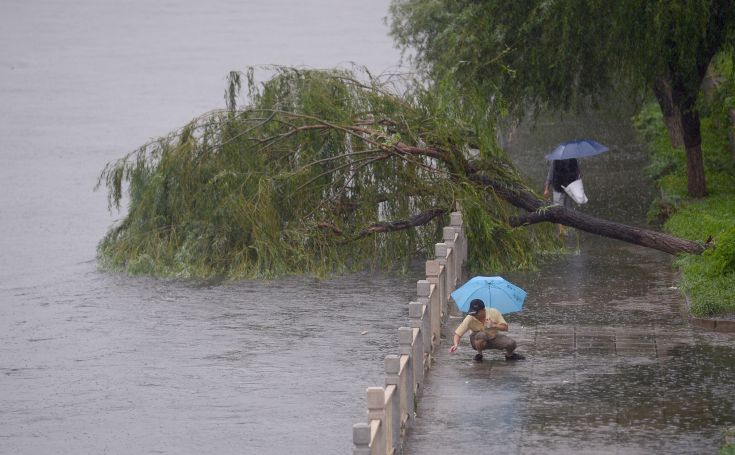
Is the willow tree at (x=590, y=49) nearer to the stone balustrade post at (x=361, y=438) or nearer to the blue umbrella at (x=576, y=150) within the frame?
the blue umbrella at (x=576, y=150)

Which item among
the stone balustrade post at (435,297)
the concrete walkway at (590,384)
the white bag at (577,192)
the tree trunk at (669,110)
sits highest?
the tree trunk at (669,110)

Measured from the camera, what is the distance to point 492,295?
1530cm

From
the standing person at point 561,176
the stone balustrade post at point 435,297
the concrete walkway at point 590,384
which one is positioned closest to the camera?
the concrete walkway at point 590,384

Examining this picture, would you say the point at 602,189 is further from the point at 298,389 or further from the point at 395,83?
the point at 298,389

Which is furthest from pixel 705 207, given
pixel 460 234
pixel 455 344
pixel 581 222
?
pixel 455 344

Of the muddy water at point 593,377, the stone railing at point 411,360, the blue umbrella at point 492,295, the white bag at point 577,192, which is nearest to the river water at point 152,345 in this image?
the stone railing at point 411,360

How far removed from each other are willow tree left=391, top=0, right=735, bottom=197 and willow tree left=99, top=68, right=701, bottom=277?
1.49 metres

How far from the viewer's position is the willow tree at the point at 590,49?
20.5m

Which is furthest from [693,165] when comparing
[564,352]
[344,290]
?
[564,352]

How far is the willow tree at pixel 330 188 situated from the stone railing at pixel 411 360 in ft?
3.74

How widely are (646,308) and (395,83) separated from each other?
6.14 metres

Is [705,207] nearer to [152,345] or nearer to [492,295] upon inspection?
[492,295]

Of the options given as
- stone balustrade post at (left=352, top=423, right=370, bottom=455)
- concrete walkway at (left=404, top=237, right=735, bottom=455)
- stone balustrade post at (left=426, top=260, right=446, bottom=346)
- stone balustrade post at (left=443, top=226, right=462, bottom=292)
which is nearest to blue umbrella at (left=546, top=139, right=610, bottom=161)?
concrete walkway at (left=404, top=237, right=735, bottom=455)

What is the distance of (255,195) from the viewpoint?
63.9ft
